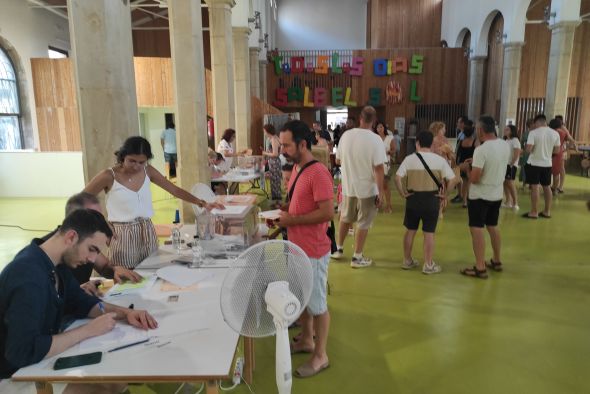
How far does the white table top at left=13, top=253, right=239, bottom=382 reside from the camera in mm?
1815

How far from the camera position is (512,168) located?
787 centimetres

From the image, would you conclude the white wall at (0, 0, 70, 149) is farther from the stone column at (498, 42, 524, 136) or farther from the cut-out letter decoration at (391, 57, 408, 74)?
the stone column at (498, 42, 524, 136)

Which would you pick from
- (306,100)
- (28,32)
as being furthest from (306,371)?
(306,100)

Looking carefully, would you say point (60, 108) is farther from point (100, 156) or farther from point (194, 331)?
point (194, 331)

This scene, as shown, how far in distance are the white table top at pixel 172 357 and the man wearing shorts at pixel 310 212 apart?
78 cm

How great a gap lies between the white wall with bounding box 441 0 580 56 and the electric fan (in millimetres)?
11991

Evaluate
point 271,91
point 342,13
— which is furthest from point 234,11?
point 342,13

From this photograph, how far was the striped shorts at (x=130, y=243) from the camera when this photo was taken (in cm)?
322

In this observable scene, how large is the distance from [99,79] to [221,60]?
235 inches

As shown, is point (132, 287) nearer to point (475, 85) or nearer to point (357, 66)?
point (357, 66)

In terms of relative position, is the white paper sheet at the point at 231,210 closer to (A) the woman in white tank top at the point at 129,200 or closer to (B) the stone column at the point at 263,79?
(A) the woman in white tank top at the point at 129,200

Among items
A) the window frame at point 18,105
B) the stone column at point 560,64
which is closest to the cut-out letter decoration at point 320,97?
the stone column at point 560,64

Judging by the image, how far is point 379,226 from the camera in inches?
288

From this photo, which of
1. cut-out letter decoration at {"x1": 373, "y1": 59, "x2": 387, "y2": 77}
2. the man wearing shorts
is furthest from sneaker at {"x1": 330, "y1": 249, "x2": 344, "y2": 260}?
cut-out letter decoration at {"x1": 373, "y1": 59, "x2": 387, "y2": 77}
